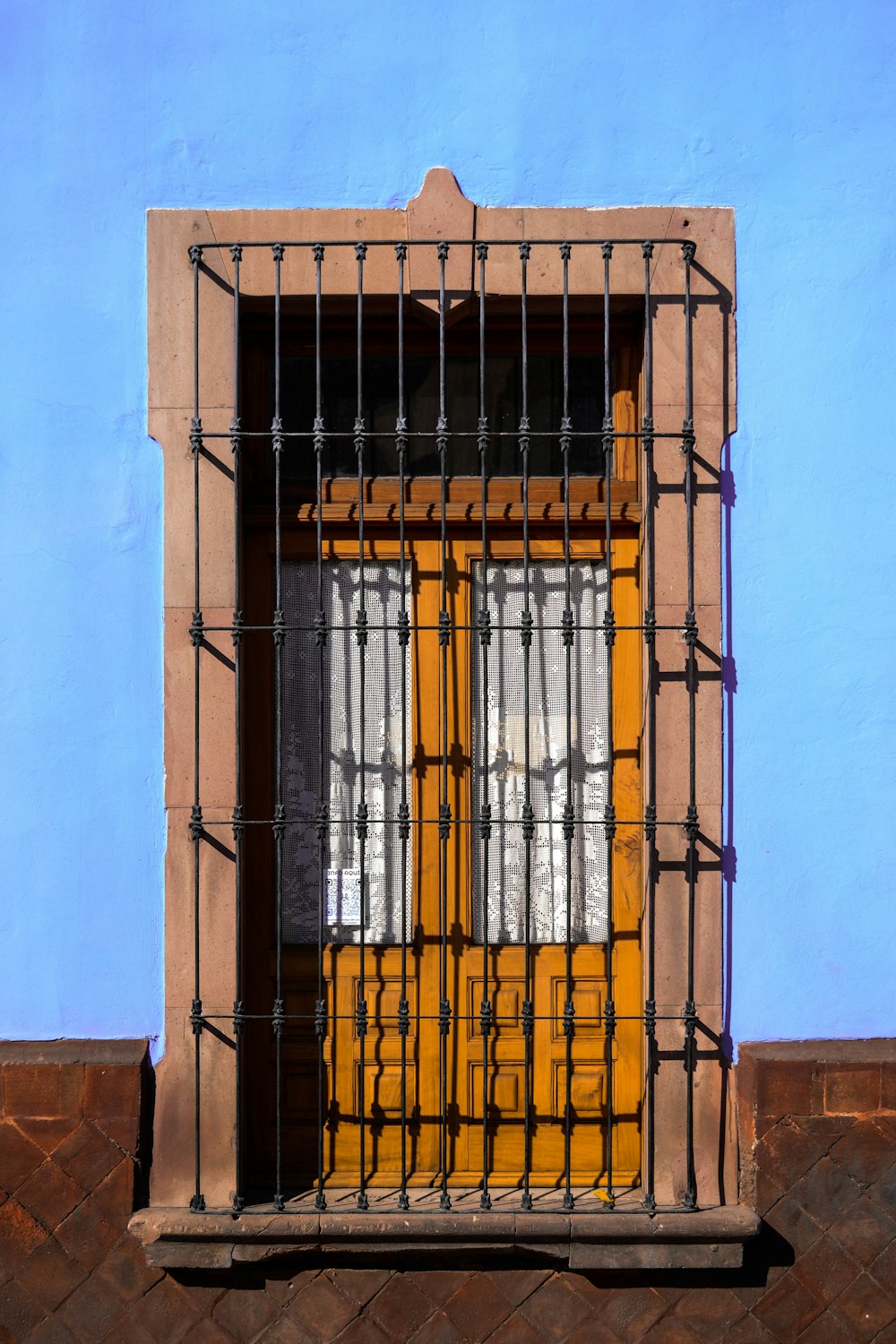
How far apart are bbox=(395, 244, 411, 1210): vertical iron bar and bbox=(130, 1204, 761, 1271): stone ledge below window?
138mm

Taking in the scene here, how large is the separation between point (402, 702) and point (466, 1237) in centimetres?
170

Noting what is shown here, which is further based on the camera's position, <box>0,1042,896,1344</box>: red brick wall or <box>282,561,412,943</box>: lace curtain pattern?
<box>282,561,412,943</box>: lace curtain pattern

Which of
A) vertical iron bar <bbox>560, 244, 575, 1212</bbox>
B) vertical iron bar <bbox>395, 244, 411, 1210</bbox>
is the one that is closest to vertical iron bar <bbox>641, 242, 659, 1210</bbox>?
vertical iron bar <bbox>560, 244, 575, 1212</bbox>

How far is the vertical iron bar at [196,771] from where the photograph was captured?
3697 mm

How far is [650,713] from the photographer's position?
3.81m

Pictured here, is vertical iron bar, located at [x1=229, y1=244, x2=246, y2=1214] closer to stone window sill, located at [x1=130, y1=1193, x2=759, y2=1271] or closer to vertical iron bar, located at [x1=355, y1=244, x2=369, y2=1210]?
stone window sill, located at [x1=130, y1=1193, x2=759, y2=1271]

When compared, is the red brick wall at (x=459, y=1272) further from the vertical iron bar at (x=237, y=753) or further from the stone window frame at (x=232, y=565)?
the vertical iron bar at (x=237, y=753)

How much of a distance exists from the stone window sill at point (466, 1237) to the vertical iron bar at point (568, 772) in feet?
0.45

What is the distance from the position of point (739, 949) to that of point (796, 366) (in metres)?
1.93

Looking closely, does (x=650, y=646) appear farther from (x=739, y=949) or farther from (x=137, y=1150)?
(x=137, y=1150)

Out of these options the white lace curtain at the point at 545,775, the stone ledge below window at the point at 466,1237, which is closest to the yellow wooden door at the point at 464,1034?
the white lace curtain at the point at 545,775

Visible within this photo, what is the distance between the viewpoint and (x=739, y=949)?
150 inches

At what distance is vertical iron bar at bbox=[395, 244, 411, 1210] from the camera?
370cm

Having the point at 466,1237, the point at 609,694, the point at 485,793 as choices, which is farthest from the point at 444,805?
the point at 466,1237
